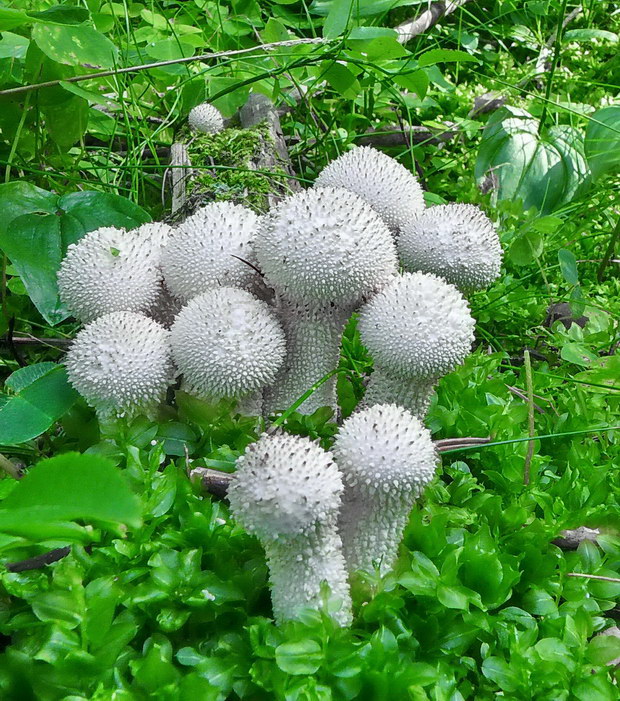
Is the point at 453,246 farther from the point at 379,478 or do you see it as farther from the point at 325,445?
the point at 379,478

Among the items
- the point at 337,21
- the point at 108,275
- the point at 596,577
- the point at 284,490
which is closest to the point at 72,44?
the point at 108,275

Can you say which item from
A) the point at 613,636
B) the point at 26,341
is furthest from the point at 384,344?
the point at 26,341

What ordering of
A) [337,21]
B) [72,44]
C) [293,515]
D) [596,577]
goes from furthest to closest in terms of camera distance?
[337,21] < [72,44] < [596,577] < [293,515]

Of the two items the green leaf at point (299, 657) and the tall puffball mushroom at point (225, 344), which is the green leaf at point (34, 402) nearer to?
the tall puffball mushroom at point (225, 344)

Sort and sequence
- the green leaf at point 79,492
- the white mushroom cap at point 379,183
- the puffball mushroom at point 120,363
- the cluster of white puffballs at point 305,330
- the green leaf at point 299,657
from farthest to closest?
the white mushroom cap at point 379,183, the puffball mushroom at point 120,363, the cluster of white puffballs at point 305,330, the green leaf at point 299,657, the green leaf at point 79,492

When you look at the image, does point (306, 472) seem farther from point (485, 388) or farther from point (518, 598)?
point (485, 388)

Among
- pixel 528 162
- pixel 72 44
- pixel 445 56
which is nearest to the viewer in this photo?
pixel 72 44

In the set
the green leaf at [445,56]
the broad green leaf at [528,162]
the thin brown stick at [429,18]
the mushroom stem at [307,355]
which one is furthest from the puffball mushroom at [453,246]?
the thin brown stick at [429,18]
